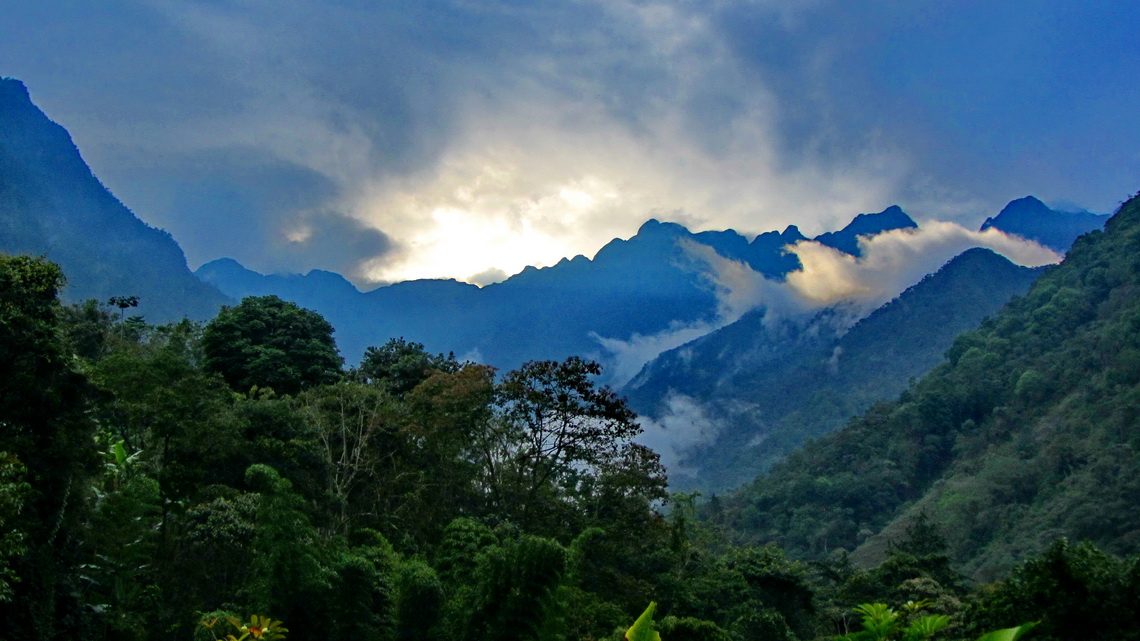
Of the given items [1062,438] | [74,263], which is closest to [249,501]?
[1062,438]

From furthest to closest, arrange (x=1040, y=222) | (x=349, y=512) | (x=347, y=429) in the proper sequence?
(x=1040, y=222) < (x=347, y=429) < (x=349, y=512)

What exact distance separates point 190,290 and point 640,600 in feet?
298

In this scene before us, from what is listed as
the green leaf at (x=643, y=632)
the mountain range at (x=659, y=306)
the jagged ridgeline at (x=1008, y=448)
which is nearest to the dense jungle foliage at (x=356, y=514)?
the green leaf at (x=643, y=632)

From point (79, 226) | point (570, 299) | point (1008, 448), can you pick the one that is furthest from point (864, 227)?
point (79, 226)

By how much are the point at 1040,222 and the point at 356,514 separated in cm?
15691

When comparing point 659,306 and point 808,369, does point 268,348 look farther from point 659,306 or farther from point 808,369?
point 659,306

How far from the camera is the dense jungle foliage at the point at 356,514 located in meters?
7.61

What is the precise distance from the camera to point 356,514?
49.9 feet

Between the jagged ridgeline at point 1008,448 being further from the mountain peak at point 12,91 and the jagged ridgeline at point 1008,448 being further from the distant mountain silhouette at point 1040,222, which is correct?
the mountain peak at point 12,91

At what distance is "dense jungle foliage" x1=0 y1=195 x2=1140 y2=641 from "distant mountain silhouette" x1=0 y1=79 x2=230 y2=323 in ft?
189

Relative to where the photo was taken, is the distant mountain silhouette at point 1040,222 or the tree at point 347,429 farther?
the distant mountain silhouette at point 1040,222

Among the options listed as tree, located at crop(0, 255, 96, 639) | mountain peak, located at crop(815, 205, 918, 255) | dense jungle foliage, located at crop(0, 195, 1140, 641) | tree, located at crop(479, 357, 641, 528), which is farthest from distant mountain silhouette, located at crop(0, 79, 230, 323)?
mountain peak, located at crop(815, 205, 918, 255)

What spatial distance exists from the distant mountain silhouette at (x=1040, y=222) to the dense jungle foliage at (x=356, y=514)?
131 meters

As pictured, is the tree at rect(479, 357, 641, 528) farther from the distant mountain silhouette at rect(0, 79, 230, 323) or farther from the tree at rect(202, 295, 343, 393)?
the distant mountain silhouette at rect(0, 79, 230, 323)
